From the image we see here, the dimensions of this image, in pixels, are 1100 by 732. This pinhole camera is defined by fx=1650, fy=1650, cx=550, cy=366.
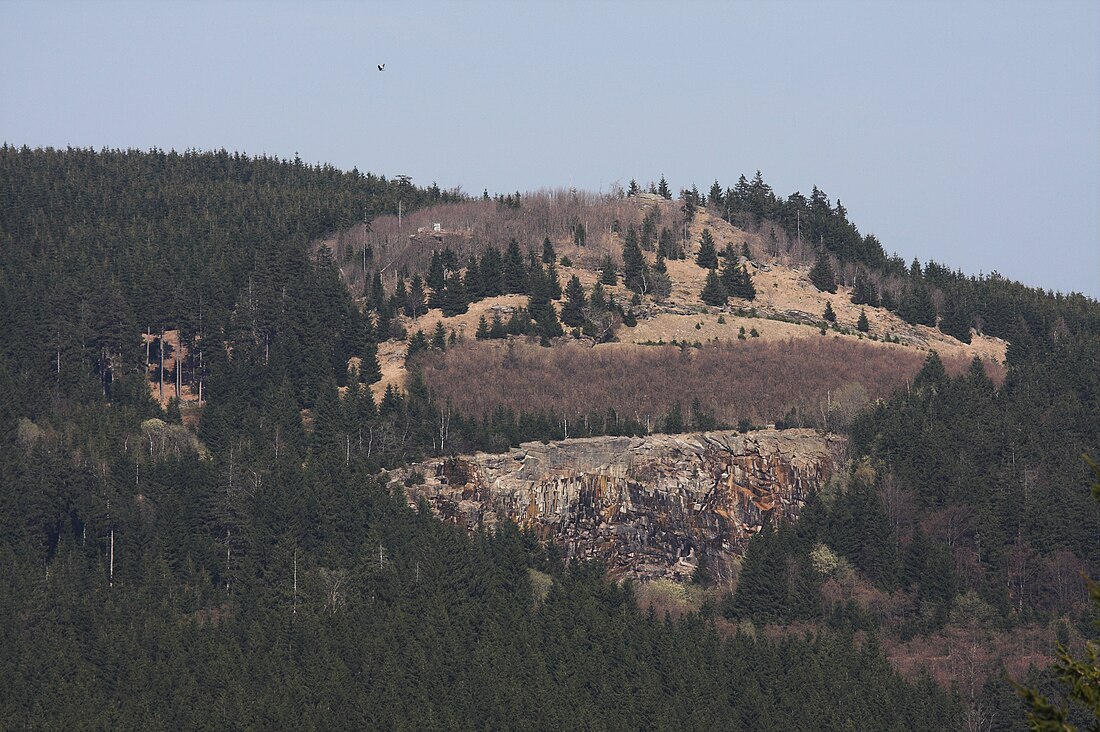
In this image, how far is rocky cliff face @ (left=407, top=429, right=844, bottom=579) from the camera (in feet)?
408

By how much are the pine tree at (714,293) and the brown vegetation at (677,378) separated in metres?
13.7

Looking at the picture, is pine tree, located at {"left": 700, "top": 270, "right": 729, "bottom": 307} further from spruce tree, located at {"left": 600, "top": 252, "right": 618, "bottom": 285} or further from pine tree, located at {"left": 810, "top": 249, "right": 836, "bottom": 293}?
pine tree, located at {"left": 810, "top": 249, "right": 836, "bottom": 293}

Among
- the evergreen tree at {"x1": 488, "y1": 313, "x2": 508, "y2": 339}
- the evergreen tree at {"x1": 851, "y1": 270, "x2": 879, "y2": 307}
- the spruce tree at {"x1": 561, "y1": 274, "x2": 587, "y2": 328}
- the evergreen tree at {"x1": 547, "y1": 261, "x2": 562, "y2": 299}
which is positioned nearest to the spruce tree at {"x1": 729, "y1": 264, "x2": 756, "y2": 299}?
the evergreen tree at {"x1": 851, "y1": 270, "x2": 879, "y2": 307}

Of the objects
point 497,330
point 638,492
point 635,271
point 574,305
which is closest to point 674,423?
point 638,492

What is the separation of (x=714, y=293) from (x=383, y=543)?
58593mm

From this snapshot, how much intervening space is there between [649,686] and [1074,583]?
37.4 metres

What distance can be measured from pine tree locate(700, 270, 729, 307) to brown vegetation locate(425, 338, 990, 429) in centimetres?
1369

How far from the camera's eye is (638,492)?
4961 inches

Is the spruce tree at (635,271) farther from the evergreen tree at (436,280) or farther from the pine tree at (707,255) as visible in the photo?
the evergreen tree at (436,280)

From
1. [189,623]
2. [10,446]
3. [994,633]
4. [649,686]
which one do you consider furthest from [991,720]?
[10,446]

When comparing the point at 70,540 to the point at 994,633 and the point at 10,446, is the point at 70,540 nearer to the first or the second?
the point at 10,446

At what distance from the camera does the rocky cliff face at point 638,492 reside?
12425 cm

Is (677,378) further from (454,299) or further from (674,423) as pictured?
(454,299)

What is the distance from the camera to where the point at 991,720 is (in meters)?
98.1
